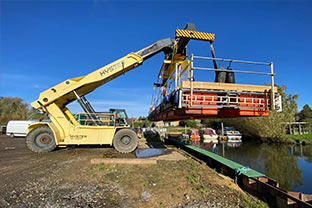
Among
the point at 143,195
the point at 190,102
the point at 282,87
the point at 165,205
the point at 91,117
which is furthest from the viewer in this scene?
the point at 282,87

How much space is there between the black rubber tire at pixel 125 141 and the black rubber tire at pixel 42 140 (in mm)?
2915

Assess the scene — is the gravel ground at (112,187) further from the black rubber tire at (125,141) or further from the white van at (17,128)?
the white van at (17,128)

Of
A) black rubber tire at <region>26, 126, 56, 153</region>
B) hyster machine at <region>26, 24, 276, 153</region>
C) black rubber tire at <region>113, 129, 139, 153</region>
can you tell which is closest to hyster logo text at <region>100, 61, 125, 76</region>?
hyster machine at <region>26, 24, 276, 153</region>

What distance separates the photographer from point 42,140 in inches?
309

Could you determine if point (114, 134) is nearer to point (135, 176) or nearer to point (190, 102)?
point (135, 176)

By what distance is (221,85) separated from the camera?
5.69m

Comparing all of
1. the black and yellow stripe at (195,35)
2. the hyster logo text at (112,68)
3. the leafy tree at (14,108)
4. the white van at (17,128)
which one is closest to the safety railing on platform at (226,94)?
the black and yellow stripe at (195,35)

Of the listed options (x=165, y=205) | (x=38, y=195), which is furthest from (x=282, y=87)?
(x=38, y=195)

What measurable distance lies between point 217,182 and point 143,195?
96.2 inches

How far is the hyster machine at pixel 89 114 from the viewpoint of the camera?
25.6ft

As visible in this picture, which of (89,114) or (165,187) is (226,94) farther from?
(89,114)

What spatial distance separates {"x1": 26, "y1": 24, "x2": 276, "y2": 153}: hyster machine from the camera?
25.6 ft

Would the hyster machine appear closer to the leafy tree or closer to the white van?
the white van

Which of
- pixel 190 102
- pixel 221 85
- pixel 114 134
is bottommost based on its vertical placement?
pixel 114 134
